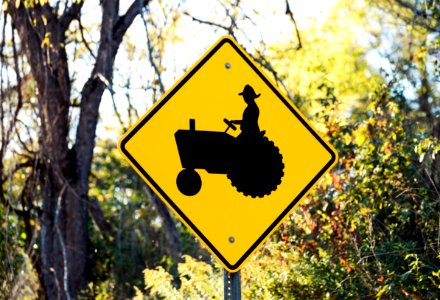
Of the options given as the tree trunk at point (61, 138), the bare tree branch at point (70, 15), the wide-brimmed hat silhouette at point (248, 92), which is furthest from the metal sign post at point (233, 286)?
the bare tree branch at point (70, 15)

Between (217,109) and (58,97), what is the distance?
8988 mm

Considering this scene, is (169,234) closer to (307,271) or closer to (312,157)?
(307,271)

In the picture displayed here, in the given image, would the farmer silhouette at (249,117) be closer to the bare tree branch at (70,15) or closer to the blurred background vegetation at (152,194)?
the blurred background vegetation at (152,194)

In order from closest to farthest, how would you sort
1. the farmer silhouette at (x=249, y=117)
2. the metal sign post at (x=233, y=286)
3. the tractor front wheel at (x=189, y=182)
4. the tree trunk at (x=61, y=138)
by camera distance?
the metal sign post at (x=233, y=286), the tractor front wheel at (x=189, y=182), the farmer silhouette at (x=249, y=117), the tree trunk at (x=61, y=138)

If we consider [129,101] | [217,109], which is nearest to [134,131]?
[217,109]

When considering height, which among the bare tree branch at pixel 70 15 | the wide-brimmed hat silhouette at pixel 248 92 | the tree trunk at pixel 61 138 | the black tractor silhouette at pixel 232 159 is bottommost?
the black tractor silhouette at pixel 232 159

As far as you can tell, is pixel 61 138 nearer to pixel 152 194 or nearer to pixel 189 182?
pixel 152 194

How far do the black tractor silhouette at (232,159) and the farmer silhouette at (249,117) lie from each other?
2 centimetres

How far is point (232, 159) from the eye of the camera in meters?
5.90

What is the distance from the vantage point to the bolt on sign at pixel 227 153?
225 inches

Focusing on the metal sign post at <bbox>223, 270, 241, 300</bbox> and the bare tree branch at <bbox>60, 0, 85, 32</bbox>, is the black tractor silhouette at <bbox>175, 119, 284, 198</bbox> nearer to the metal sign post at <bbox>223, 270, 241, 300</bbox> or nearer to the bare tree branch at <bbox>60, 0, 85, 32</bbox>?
the metal sign post at <bbox>223, 270, 241, 300</bbox>

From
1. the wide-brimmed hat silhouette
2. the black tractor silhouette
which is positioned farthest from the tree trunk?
the black tractor silhouette

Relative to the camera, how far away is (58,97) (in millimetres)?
14586

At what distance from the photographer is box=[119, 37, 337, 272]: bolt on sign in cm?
572
